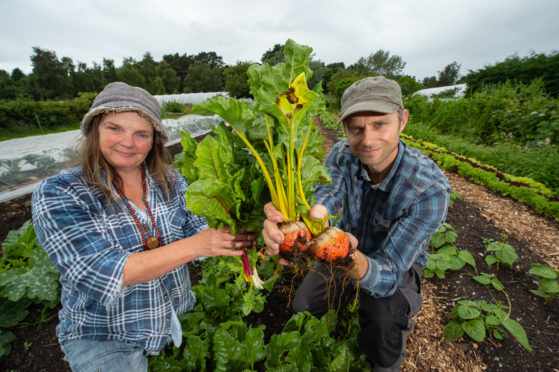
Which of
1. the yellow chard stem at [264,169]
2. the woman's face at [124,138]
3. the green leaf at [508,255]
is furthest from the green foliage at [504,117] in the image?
the woman's face at [124,138]

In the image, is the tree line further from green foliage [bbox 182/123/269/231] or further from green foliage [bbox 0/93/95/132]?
green foliage [bbox 0/93/95/132]

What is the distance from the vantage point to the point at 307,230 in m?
1.83

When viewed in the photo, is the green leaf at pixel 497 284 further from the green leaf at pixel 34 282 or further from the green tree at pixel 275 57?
the green tree at pixel 275 57

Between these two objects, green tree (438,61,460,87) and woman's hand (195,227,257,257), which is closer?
woman's hand (195,227,257,257)

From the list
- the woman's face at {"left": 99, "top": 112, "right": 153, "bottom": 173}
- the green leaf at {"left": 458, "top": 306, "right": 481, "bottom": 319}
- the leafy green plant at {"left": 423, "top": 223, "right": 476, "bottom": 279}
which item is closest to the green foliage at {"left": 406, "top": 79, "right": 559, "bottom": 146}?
the leafy green plant at {"left": 423, "top": 223, "right": 476, "bottom": 279}

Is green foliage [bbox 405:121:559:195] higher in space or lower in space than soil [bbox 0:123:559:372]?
higher

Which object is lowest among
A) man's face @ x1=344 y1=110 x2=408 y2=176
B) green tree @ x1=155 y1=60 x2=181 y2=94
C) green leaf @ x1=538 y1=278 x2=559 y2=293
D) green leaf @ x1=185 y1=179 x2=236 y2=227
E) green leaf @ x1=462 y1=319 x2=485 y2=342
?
green leaf @ x1=462 y1=319 x2=485 y2=342

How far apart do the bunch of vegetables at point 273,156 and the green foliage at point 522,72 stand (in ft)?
59.4

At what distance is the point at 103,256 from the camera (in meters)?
1.49

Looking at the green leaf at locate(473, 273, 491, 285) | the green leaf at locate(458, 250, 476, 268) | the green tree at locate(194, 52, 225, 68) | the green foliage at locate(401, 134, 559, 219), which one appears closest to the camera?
the green leaf at locate(473, 273, 491, 285)

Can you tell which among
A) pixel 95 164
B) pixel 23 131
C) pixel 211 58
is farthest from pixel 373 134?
pixel 211 58

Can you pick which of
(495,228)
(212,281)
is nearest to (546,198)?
(495,228)

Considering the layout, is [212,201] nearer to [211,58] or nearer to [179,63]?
[179,63]

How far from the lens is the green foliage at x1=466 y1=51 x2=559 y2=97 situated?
14792mm
